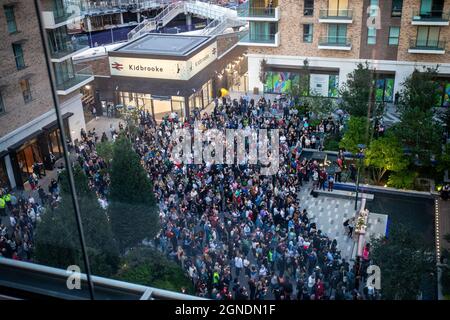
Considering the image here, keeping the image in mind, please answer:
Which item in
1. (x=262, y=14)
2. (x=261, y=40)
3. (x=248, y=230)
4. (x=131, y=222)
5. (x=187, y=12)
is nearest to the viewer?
(x=131, y=222)

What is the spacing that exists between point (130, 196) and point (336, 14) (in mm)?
16229

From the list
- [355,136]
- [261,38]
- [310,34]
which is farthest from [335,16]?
[355,136]

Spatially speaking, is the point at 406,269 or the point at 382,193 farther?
the point at 382,193

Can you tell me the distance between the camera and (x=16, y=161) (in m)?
17.0

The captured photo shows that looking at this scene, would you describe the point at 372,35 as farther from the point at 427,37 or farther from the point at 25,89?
the point at 25,89

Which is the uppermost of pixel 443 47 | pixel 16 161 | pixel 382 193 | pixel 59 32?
pixel 59 32

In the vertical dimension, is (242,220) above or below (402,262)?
below

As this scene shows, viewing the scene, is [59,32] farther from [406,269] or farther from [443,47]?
[443,47]

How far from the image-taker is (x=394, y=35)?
2292cm

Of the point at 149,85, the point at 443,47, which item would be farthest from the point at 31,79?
the point at 443,47

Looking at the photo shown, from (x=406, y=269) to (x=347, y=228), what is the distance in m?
4.94

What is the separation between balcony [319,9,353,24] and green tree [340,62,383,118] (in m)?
4.34

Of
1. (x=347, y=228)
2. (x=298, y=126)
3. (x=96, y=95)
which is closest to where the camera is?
(x=347, y=228)

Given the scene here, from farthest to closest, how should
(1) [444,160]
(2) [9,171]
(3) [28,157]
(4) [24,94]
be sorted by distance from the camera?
(3) [28,157]
(2) [9,171]
(4) [24,94]
(1) [444,160]
